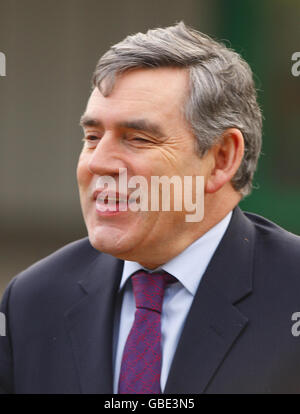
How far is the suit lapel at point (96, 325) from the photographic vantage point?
214 centimetres

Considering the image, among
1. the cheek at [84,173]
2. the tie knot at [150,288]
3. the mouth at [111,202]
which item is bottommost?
the tie knot at [150,288]

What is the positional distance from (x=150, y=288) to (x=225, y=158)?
49 cm

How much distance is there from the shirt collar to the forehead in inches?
15.2

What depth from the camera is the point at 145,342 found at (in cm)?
212

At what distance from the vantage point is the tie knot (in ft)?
7.14

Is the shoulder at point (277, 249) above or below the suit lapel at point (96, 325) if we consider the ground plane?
above

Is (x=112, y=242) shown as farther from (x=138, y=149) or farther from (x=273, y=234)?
(x=273, y=234)

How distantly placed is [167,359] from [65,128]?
22.1 feet

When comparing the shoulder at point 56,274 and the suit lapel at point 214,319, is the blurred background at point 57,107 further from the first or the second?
the suit lapel at point 214,319

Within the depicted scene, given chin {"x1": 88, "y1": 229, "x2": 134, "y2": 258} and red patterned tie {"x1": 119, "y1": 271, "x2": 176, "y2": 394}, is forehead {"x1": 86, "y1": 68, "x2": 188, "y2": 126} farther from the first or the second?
red patterned tie {"x1": 119, "y1": 271, "x2": 176, "y2": 394}

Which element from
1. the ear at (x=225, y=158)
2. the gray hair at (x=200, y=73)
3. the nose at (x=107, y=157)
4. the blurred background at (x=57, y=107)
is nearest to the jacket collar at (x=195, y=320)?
the ear at (x=225, y=158)

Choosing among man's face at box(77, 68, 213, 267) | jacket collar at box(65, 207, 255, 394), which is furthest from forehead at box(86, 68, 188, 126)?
jacket collar at box(65, 207, 255, 394)
